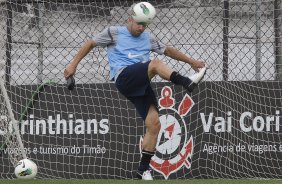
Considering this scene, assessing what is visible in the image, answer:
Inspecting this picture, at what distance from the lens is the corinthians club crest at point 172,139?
36.9 ft

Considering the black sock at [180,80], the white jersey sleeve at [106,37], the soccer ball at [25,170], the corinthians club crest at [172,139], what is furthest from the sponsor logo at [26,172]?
the corinthians club crest at [172,139]

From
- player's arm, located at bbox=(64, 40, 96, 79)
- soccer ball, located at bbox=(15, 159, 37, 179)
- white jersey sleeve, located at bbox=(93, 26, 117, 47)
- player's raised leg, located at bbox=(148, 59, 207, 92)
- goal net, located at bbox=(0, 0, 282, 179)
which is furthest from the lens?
goal net, located at bbox=(0, 0, 282, 179)

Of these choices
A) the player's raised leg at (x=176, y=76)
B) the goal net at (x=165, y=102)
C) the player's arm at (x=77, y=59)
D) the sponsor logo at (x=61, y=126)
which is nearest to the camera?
the player's raised leg at (x=176, y=76)

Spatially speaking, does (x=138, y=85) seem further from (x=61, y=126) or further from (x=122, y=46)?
(x=61, y=126)

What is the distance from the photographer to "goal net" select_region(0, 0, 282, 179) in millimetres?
11172

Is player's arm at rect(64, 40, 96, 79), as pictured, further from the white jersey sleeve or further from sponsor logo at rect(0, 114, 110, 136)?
sponsor logo at rect(0, 114, 110, 136)

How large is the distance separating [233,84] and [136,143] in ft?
4.86

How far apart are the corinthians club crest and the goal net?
13 millimetres

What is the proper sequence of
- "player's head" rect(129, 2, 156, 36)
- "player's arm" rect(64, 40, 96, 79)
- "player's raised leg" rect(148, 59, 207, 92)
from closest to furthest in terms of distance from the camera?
"player's raised leg" rect(148, 59, 207, 92) < "player's head" rect(129, 2, 156, 36) < "player's arm" rect(64, 40, 96, 79)

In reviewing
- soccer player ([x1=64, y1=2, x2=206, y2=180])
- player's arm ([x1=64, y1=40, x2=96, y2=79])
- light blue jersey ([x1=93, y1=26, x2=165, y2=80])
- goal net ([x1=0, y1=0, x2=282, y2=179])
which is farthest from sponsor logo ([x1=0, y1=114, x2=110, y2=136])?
player's arm ([x1=64, y1=40, x2=96, y2=79])

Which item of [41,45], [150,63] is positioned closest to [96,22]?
[41,45]

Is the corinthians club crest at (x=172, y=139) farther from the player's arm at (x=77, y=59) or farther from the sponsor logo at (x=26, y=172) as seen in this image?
the sponsor logo at (x=26, y=172)

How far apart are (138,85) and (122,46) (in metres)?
0.49

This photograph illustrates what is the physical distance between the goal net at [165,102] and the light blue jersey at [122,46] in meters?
1.99
